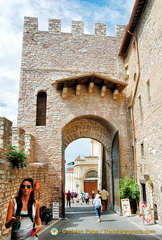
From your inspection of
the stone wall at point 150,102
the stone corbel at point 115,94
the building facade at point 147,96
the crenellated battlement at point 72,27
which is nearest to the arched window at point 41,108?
the stone corbel at point 115,94

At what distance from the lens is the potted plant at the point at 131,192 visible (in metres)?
11.2

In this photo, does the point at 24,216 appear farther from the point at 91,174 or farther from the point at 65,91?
the point at 91,174

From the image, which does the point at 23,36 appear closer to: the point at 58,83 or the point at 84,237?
the point at 58,83

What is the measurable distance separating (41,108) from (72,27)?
5617 mm

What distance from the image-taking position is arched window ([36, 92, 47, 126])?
495 inches

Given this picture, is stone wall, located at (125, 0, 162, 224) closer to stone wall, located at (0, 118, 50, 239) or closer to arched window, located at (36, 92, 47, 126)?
stone wall, located at (0, 118, 50, 239)

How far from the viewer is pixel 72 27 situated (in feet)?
47.0

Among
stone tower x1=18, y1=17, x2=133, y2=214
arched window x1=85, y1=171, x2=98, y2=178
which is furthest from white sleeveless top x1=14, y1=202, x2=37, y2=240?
arched window x1=85, y1=171, x2=98, y2=178

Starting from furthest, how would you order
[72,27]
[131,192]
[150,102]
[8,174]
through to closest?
[72,27], [131,192], [150,102], [8,174]

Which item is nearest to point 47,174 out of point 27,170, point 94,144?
point 27,170

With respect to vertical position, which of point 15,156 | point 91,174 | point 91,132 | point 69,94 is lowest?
point 91,174

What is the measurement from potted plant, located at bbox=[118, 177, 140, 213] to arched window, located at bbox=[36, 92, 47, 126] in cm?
527

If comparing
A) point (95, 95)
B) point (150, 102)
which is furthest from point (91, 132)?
point (150, 102)

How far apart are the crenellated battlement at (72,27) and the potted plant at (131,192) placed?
923cm
